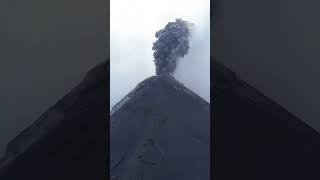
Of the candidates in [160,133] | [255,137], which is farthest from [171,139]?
[255,137]

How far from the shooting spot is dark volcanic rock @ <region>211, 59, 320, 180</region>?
6.78 ft

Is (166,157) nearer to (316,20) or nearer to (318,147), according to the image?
(318,147)

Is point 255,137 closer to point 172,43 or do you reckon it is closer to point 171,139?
point 171,139

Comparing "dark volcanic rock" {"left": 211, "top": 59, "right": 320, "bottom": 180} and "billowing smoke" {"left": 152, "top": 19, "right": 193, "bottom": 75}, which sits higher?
"billowing smoke" {"left": 152, "top": 19, "right": 193, "bottom": 75}

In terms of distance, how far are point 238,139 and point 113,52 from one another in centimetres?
78

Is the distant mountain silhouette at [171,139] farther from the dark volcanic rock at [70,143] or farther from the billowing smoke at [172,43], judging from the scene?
the billowing smoke at [172,43]

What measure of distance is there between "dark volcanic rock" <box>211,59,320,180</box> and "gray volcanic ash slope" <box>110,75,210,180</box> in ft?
0.27

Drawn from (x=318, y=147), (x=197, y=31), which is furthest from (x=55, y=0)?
(x=318, y=147)

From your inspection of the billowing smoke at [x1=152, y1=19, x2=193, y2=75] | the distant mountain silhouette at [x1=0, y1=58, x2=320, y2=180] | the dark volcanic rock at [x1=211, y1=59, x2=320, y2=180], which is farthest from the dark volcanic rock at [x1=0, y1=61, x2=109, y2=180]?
the dark volcanic rock at [x1=211, y1=59, x2=320, y2=180]

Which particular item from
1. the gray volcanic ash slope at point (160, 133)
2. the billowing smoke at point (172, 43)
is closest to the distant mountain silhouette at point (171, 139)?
the gray volcanic ash slope at point (160, 133)

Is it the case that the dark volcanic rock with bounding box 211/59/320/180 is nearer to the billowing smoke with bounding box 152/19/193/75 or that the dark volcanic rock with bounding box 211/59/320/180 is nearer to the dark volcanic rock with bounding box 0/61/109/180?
the billowing smoke with bounding box 152/19/193/75

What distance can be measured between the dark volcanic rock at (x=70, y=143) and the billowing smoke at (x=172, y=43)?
0.29m

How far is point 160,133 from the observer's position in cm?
207

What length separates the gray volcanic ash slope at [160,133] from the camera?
6.75ft
